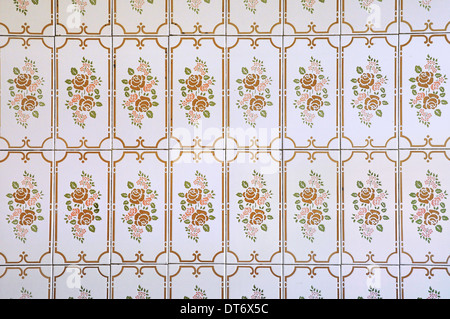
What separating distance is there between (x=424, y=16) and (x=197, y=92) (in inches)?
23.5

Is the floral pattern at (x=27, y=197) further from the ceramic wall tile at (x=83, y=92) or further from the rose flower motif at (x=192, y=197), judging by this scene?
the rose flower motif at (x=192, y=197)

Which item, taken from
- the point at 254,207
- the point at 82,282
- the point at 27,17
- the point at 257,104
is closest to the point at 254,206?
the point at 254,207

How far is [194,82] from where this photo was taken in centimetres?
207

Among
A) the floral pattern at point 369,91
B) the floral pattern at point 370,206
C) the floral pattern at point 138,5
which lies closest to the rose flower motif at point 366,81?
the floral pattern at point 369,91

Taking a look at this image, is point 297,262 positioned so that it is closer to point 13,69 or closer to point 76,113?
point 76,113

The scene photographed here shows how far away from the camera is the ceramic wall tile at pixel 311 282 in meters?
2.05

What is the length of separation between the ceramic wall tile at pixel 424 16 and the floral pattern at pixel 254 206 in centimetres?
52

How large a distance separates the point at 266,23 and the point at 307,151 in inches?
13.3

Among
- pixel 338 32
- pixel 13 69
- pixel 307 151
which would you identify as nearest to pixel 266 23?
pixel 338 32

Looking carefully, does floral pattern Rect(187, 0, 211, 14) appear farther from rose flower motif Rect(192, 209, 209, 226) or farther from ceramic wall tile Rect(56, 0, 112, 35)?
rose flower motif Rect(192, 209, 209, 226)

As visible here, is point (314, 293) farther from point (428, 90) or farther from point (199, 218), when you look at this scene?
point (428, 90)

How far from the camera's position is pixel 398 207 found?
6.72 ft
